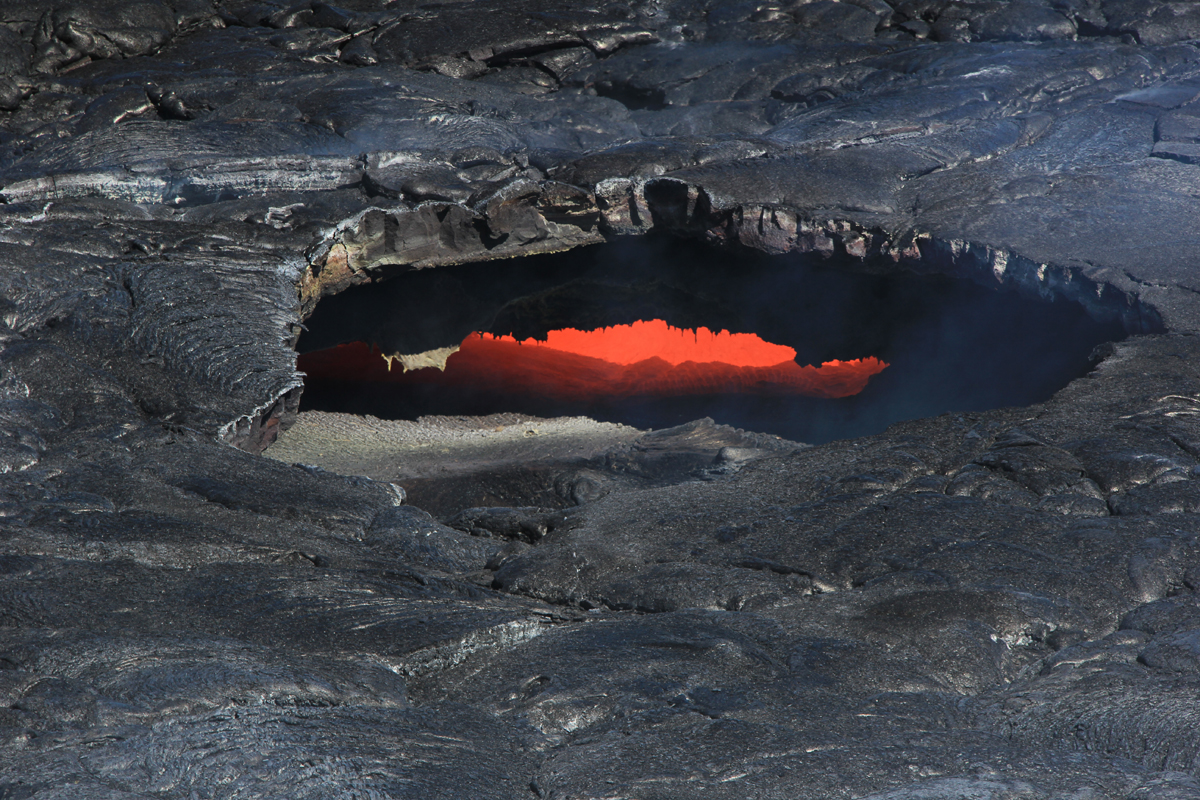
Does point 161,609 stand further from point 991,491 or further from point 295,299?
point 991,491

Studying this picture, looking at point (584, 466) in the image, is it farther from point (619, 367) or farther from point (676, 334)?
point (676, 334)

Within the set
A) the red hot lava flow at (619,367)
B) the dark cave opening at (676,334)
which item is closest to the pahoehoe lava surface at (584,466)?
the dark cave opening at (676,334)

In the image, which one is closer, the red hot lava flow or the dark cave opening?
the dark cave opening

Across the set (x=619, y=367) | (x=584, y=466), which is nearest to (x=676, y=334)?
(x=619, y=367)

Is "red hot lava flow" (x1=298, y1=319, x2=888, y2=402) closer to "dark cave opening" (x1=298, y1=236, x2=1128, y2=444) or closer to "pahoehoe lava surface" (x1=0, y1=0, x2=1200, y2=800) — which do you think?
"dark cave opening" (x1=298, y1=236, x2=1128, y2=444)

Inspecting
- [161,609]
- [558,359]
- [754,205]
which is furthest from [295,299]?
[558,359]

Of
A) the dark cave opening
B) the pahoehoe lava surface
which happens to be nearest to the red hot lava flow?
the dark cave opening
